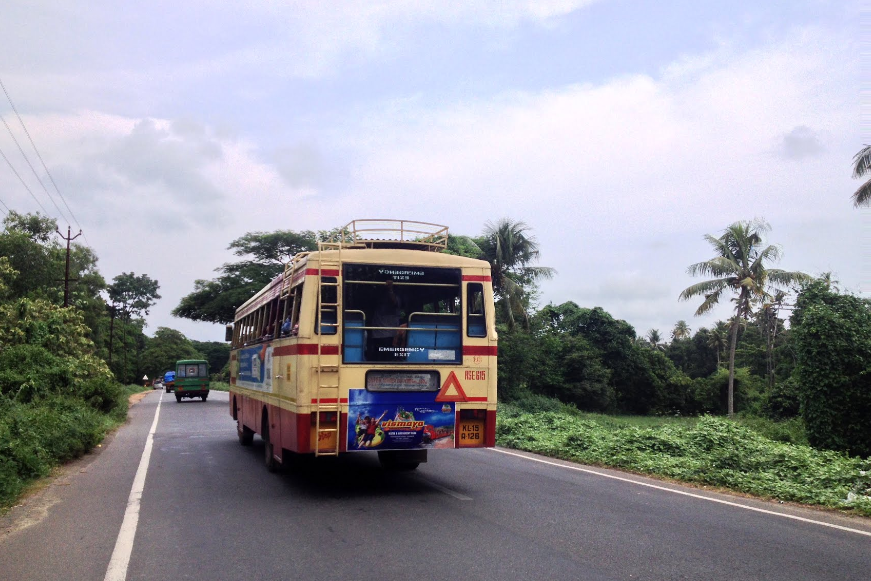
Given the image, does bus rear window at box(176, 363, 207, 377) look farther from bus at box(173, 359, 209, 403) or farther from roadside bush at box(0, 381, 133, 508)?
roadside bush at box(0, 381, 133, 508)

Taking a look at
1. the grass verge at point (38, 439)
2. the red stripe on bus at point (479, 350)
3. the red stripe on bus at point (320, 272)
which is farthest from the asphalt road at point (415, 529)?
the red stripe on bus at point (320, 272)

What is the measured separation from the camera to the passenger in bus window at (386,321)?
9.27m

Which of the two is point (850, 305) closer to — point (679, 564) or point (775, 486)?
point (775, 486)

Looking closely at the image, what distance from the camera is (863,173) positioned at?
2595 centimetres

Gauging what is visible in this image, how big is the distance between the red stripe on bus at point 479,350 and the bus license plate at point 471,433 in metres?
0.90

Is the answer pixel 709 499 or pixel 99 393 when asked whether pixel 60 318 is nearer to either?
pixel 99 393

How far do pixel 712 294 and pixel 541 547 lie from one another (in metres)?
35.4

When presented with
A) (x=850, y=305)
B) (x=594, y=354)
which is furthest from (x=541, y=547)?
(x=594, y=354)

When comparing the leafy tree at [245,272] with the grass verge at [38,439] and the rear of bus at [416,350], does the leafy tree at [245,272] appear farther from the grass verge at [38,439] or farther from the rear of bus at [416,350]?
the rear of bus at [416,350]

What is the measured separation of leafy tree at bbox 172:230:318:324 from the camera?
4031cm

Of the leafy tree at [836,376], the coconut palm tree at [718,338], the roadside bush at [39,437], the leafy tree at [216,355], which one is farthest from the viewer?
the leafy tree at [216,355]

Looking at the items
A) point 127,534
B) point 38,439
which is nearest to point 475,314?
point 127,534

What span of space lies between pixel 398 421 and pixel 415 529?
2045 mm

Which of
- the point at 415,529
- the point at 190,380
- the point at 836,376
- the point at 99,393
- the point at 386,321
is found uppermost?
the point at 386,321
